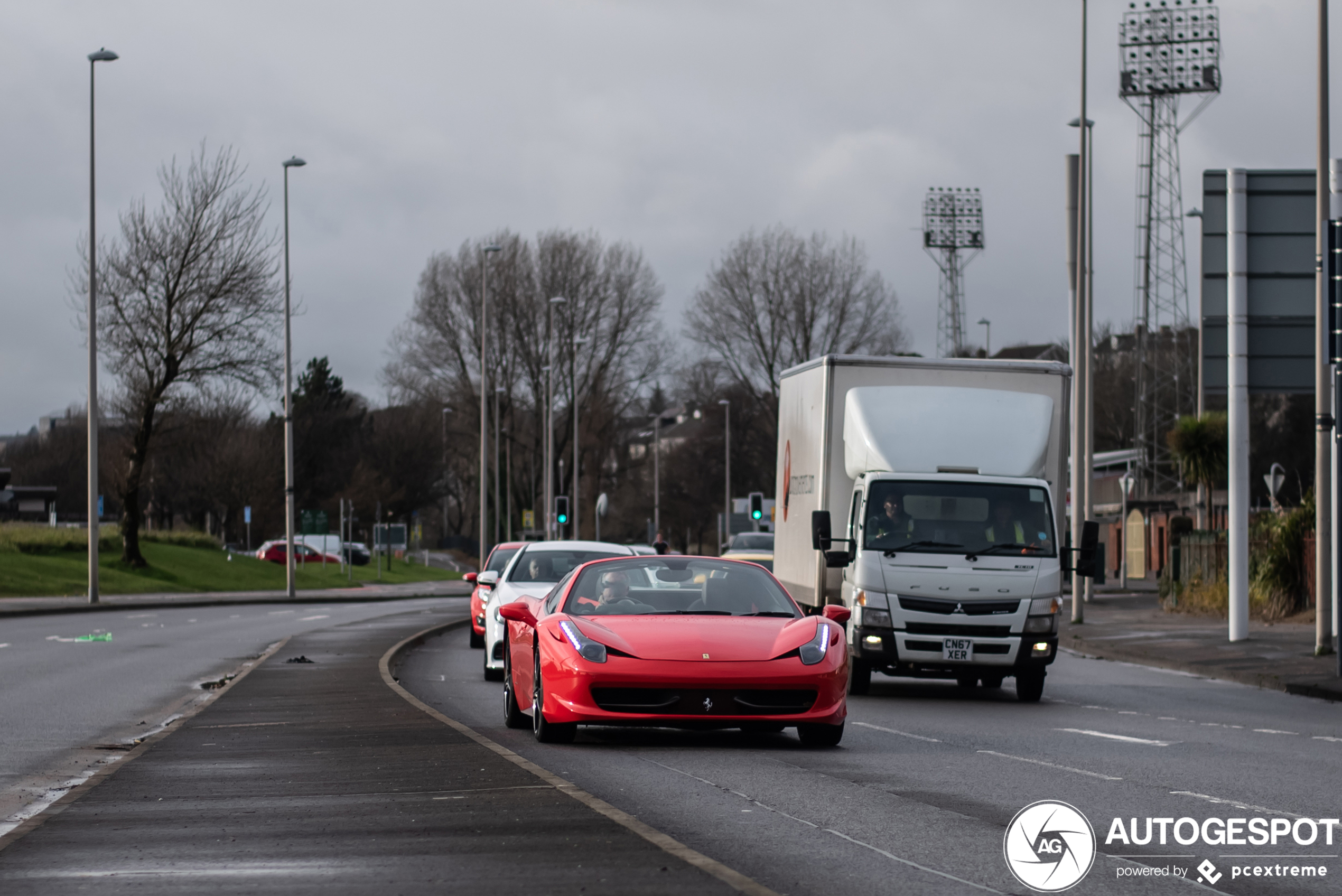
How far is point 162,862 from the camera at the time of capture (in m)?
6.29

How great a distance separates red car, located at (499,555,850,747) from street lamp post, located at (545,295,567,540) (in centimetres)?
4878

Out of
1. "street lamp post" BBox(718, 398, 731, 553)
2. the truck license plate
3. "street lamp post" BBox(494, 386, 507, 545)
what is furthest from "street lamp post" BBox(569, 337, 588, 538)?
the truck license plate

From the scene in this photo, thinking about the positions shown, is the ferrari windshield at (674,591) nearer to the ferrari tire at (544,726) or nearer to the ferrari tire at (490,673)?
the ferrari tire at (544,726)

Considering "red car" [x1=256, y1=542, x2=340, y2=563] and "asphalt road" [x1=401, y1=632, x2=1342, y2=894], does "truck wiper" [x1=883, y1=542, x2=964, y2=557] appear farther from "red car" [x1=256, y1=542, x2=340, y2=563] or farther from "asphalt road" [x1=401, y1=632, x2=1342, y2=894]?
"red car" [x1=256, y1=542, x2=340, y2=563]

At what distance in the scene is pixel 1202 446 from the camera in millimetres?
39594

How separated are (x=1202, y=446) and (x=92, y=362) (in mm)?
27055

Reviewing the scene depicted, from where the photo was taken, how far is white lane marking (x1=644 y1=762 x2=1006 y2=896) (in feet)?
20.0

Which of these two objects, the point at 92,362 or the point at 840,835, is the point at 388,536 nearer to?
the point at 92,362

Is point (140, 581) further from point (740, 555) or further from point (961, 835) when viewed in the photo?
point (961, 835)

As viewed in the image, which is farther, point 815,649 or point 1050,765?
point 815,649

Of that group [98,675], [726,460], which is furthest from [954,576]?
[726,460]

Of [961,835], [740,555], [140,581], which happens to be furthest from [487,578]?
[140,581]

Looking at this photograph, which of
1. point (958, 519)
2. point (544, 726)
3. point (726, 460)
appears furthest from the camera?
point (726, 460)

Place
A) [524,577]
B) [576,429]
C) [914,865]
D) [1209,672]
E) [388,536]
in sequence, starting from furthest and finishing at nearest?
1. [576,429]
2. [388,536]
3. [1209,672]
4. [524,577]
5. [914,865]
